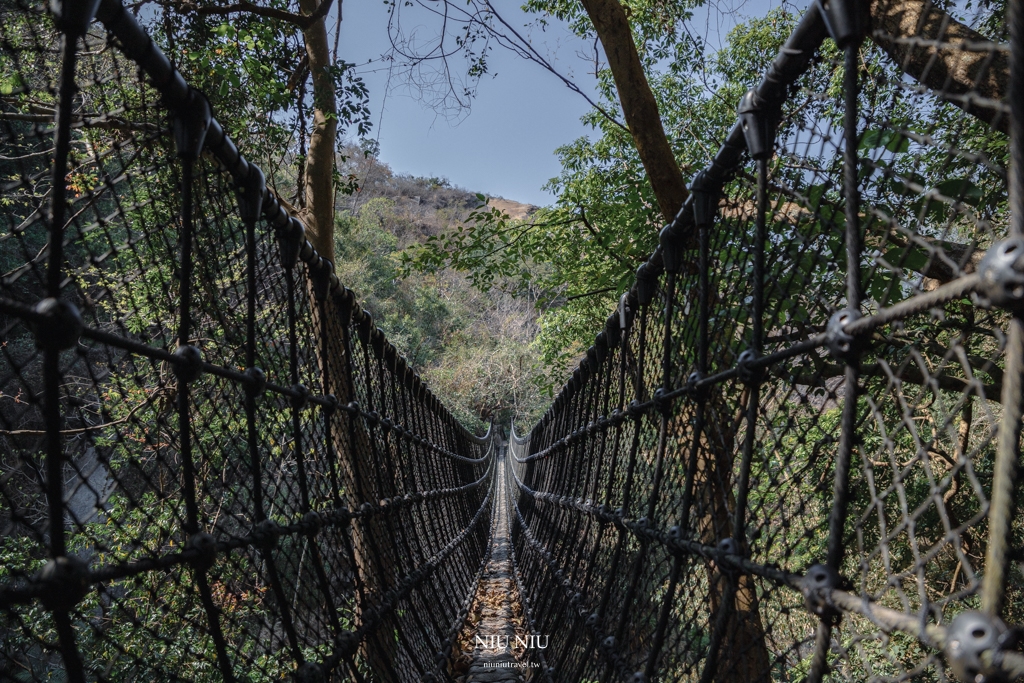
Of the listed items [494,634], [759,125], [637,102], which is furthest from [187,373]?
[494,634]

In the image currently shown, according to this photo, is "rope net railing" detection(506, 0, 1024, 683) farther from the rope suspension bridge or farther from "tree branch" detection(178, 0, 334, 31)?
"tree branch" detection(178, 0, 334, 31)

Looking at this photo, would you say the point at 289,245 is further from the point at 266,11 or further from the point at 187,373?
the point at 266,11

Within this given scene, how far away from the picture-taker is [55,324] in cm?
60

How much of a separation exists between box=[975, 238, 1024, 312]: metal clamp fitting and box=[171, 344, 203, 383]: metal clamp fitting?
2.57ft

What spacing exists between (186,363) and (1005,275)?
2.61ft

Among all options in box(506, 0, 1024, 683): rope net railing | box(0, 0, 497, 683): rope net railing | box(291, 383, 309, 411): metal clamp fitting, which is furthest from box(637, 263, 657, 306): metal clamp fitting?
box(291, 383, 309, 411): metal clamp fitting

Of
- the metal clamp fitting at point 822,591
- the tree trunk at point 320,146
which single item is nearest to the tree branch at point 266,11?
the tree trunk at point 320,146

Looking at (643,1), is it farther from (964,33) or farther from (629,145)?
(964,33)

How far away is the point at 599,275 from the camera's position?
514cm

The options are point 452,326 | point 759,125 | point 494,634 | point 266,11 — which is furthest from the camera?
point 452,326

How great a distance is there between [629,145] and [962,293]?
649 centimetres

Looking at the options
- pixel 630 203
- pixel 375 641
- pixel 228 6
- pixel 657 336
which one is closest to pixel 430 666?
pixel 375 641

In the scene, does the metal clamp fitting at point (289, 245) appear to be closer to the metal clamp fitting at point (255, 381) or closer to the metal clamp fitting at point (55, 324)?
the metal clamp fitting at point (255, 381)

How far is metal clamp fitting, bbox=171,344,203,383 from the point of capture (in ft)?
2.71
